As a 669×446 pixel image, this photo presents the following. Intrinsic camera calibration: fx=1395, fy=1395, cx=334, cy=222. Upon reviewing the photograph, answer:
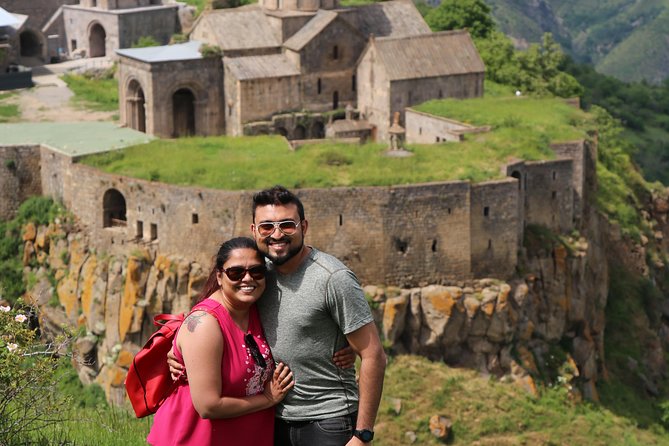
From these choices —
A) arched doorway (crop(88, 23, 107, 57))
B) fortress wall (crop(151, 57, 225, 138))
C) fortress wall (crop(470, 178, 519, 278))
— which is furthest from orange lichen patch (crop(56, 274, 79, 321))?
arched doorway (crop(88, 23, 107, 57))

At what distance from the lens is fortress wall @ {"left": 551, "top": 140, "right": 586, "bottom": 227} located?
36125 mm

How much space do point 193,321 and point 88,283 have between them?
23.5m

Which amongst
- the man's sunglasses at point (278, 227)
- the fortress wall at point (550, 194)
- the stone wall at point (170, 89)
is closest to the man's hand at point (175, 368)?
the man's sunglasses at point (278, 227)

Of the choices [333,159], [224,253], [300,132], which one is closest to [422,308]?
[333,159]

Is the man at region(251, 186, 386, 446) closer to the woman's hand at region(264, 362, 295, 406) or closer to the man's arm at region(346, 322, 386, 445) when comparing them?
the man's arm at region(346, 322, 386, 445)

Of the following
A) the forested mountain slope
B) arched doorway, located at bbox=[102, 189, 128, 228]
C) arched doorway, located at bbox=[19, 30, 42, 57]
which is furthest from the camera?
the forested mountain slope

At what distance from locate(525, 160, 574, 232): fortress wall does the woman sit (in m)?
23.9

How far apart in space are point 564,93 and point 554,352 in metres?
15.9

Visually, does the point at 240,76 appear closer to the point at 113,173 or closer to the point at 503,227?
the point at 113,173

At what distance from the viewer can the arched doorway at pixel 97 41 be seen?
5031 cm

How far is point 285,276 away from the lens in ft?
37.1

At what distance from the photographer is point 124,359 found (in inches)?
1284

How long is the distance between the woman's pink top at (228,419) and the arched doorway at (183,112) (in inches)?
1145

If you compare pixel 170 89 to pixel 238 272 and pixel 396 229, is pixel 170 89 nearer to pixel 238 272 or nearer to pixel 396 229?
pixel 396 229
